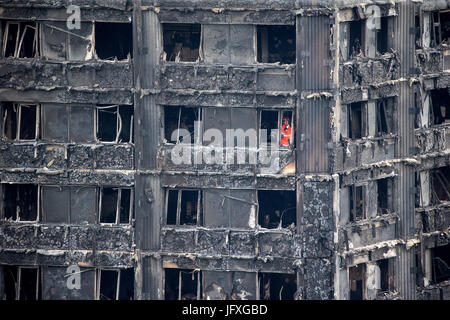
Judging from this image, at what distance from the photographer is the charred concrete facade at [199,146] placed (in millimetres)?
36188

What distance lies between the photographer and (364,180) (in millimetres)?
37625

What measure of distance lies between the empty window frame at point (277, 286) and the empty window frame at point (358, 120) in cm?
487

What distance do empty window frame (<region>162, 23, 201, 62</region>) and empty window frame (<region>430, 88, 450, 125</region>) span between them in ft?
28.3

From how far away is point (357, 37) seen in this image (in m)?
37.6

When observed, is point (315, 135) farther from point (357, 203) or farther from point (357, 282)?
point (357, 282)

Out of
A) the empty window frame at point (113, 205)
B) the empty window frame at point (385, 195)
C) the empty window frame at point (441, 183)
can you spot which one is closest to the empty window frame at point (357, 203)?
the empty window frame at point (385, 195)

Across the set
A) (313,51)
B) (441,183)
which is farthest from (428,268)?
(313,51)

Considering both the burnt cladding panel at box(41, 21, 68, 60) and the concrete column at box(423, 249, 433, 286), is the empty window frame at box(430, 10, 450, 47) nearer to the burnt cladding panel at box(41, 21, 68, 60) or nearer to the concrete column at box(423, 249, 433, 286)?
the concrete column at box(423, 249, 433, 286)

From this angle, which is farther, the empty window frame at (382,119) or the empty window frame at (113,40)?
the empty window frame at (382,119)

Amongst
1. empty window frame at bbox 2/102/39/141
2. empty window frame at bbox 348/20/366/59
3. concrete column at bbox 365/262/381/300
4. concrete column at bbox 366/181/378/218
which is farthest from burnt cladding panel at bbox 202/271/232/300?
empty window frame at bbox 348/20/366/59

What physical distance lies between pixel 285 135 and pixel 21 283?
31.6ft

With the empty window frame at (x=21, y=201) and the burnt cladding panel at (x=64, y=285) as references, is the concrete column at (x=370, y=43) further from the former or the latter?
the empty window frame at (x=21, y=201)

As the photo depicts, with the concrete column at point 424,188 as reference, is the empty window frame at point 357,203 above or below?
below

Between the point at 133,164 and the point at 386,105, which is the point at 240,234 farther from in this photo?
the point at 386,105
